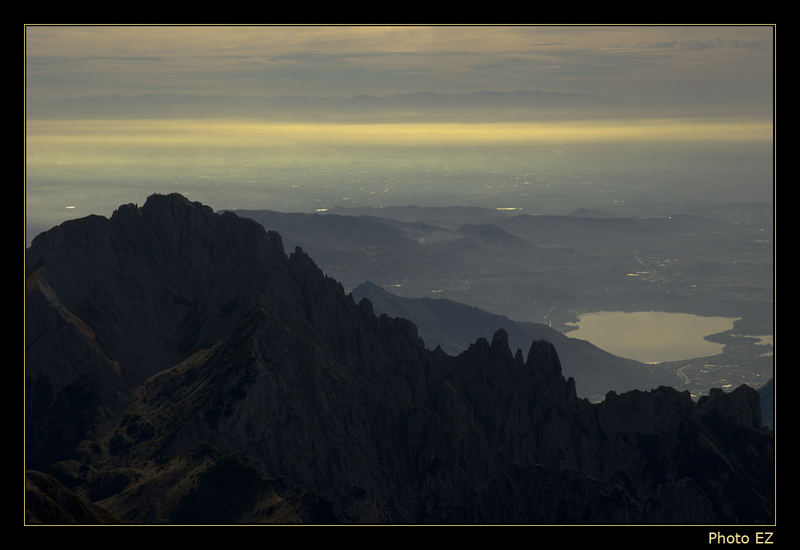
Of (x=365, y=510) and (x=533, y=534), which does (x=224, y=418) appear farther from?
(x=533, y=534)

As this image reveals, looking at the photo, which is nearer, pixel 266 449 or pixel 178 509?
pixel 178 509
